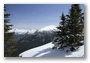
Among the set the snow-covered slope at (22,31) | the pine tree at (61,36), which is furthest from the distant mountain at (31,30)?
the pine tree at (61,36)

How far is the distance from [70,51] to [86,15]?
672 millimetres

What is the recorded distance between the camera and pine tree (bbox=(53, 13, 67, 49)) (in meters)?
5.43

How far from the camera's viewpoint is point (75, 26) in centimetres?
543

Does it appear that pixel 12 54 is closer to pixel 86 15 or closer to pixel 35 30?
pixel 35 30

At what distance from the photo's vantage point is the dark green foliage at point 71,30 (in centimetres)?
538

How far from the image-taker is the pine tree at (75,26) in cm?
538

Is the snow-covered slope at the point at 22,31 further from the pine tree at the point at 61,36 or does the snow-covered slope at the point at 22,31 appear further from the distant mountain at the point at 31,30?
the pine tree at the point at 61,36

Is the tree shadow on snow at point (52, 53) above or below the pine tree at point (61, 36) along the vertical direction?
below

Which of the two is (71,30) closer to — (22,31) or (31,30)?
(31,30)

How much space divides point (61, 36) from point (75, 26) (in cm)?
30

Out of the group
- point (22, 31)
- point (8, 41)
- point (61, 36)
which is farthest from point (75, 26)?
point (8, 41)

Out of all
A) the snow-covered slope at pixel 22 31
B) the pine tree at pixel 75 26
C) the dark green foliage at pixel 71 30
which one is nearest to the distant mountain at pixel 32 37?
the snow-covered slope at pixel 22 31

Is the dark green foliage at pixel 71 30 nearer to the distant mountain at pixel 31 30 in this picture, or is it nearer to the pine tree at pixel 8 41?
the distant mountain at pixel 31 30

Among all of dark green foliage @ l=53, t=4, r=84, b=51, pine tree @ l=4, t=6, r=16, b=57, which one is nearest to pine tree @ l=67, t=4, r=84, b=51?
dark green foliage @ l=53, t=4, r=84, b=51
